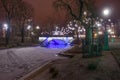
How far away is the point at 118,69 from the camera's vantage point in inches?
483

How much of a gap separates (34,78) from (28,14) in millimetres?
56391

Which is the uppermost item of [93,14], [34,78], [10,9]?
[10,9]

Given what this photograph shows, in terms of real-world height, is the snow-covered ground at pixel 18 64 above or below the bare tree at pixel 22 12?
below

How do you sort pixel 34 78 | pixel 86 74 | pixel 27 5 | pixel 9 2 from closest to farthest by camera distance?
pixel 86 74 → pixel 34 78 → pixel 9 2 → pixel 27 5

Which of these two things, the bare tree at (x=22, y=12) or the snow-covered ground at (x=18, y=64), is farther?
the bare tree at (x=22, y=12)

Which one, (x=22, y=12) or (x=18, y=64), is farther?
(x=22, y=12)

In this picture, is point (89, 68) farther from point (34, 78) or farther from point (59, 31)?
point (59, 31)

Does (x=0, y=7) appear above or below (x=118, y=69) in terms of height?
above

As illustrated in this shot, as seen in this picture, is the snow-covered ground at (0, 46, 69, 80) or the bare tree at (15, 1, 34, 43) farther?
the bare tree at (15, 1, 34, 43)

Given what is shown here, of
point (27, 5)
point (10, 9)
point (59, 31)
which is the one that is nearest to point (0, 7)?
point (10, 9)

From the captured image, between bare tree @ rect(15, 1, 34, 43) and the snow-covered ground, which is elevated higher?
bare tree @ rect(15, 1, 34, 43)

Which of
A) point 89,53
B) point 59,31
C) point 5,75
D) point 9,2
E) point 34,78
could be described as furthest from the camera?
point 59,31

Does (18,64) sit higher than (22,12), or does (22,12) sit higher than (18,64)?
(22,12)

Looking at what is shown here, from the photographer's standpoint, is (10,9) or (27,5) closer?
(10,9)
